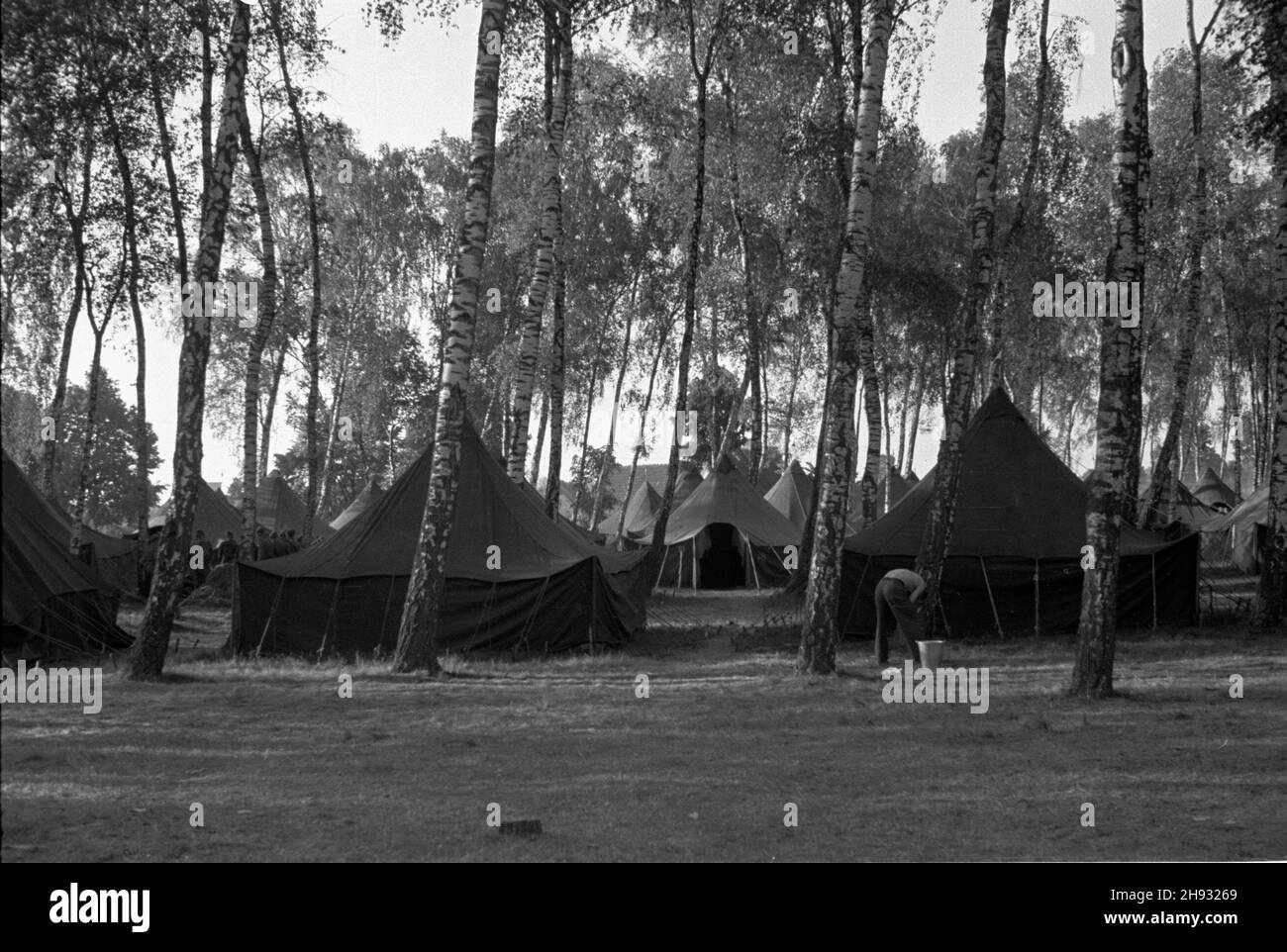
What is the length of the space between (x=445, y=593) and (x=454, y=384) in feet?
13.3

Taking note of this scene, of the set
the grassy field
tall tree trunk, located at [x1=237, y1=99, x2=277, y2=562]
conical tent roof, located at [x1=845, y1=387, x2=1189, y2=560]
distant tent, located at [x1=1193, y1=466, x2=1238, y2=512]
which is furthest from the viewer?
distant tent, located at [x1=1193, y1=466, x2=1238, y2=512]

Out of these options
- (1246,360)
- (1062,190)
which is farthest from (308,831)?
(1246,360)

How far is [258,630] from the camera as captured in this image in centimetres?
1605

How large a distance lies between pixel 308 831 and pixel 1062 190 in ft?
99.8

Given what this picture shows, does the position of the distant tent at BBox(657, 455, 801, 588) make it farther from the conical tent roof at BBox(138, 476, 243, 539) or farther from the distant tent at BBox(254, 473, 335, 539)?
the distant tent at BBox(254, 473, 335, 539)

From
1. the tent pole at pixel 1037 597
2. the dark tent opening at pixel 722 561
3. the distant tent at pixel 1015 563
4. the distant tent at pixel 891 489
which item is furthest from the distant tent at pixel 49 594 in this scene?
the distant tent at pixel 891 489

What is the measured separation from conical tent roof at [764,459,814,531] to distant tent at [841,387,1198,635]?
18294 millimetres

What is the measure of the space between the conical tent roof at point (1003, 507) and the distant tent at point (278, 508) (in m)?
→ 27.2

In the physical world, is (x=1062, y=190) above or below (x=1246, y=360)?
above

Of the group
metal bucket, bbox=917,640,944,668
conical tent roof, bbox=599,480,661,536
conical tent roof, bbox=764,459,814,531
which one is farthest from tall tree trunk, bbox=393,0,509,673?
conical tent roof, bbox=599,480,661,536

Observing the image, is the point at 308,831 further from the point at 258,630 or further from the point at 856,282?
the point at 258,630

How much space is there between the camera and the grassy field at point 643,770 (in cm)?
642

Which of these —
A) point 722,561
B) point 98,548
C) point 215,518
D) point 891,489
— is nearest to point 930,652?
point 98,548

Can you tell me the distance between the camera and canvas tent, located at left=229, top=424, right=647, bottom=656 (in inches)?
629
